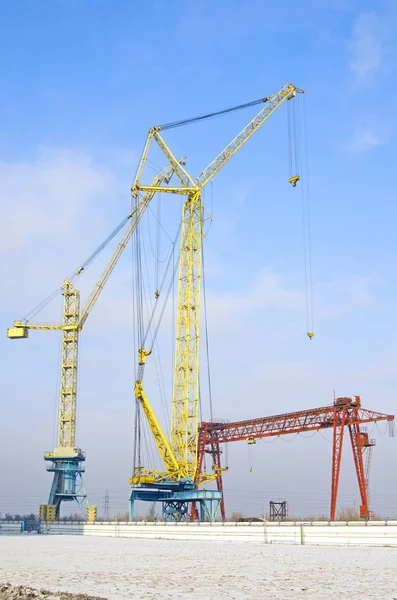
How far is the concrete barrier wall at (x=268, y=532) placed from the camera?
51.7 meters

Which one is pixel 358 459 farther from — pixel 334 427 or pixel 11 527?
pixel 11 527

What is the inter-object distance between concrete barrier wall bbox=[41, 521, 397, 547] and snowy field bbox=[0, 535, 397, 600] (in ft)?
28.9

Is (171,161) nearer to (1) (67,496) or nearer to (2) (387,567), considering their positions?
(1) (67,496)

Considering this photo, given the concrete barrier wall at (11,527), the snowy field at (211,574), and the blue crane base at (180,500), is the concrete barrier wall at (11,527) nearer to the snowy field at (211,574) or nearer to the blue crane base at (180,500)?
the blue crane base at (180,500)

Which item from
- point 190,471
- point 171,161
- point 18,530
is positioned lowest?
point 18,530

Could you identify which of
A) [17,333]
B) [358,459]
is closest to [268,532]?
[358,459]

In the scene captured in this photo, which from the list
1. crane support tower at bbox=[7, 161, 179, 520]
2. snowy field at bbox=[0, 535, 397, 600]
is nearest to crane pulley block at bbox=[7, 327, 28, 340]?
crane support tower at bbox=[7, 161, 179, 520]

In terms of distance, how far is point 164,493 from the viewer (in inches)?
3738

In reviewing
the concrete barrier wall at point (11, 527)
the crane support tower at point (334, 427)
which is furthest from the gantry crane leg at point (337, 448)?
the concrete barrier wall at point (11, 527)

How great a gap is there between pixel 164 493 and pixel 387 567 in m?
64.8

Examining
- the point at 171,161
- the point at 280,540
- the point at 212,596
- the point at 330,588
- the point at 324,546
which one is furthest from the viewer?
the point at 171,161

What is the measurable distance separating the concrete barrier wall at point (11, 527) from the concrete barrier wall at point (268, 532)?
10502 mm

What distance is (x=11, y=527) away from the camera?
307ft

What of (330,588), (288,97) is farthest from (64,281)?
(330,588)
